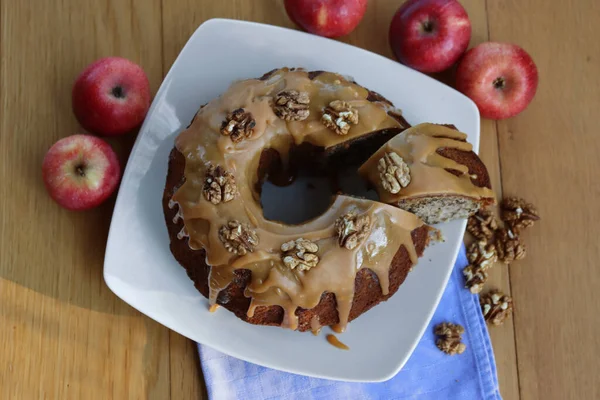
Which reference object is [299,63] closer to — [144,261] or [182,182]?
[182,182]

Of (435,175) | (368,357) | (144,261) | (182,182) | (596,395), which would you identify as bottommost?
(596,395)

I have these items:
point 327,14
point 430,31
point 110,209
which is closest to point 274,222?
point 110,209

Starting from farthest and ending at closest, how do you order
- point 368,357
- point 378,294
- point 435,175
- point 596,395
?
point 596,395 → point 368,357 → point 378,294 → point 435,175

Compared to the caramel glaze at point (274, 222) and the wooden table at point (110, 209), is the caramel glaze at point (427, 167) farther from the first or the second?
the wooden table at point (110, 209)

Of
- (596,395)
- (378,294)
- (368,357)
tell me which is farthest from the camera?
(596,395)

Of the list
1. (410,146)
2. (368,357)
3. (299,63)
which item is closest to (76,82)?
(299,63)

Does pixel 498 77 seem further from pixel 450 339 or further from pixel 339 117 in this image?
pixel 450 339

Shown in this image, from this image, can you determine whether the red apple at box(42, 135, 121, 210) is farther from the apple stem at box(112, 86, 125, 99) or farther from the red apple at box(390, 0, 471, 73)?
the red apple at box(390, 0, 471, 73)
